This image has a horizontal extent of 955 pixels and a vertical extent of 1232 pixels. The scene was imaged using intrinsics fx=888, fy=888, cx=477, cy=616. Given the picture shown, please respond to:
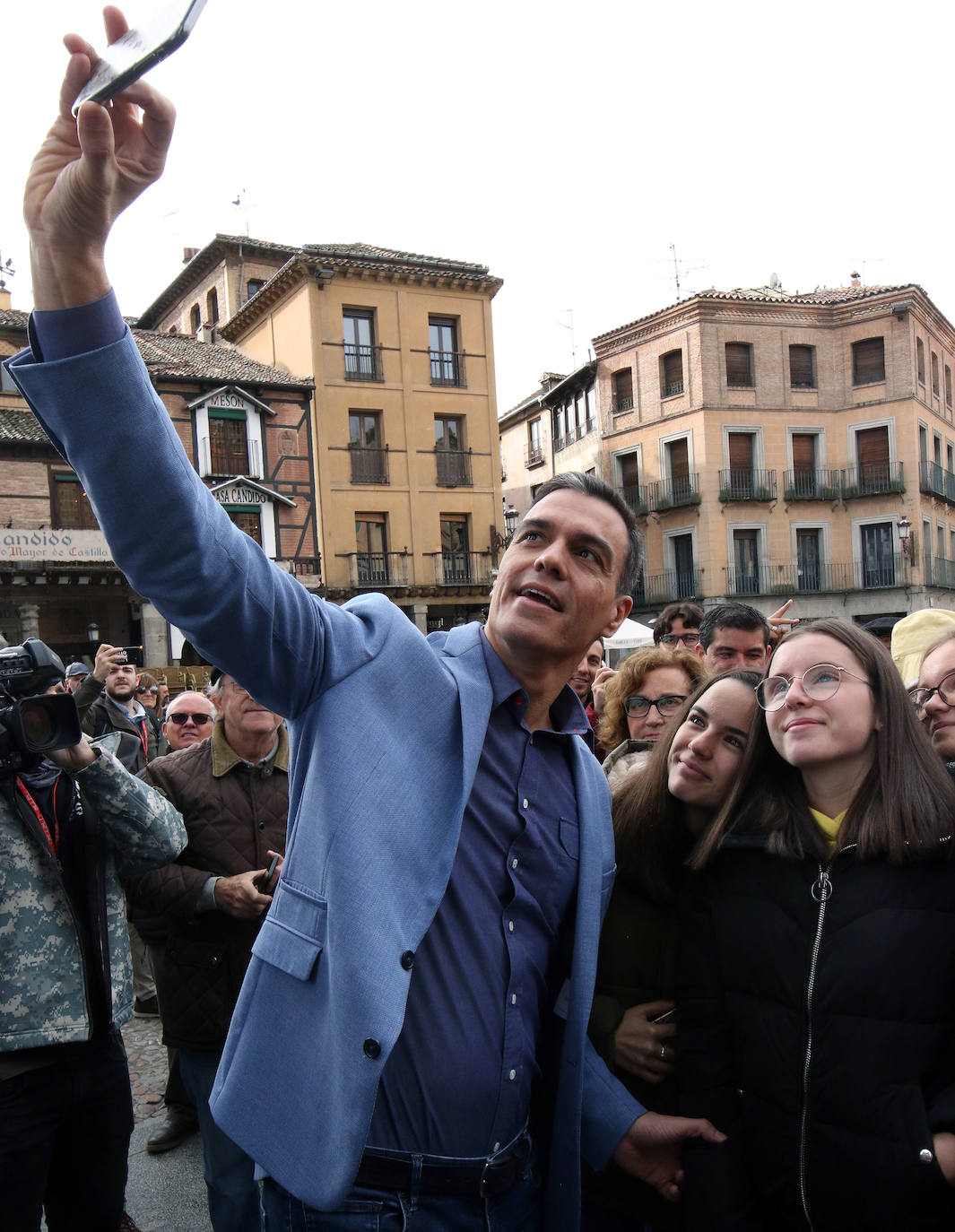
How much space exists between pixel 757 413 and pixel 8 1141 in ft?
97.3

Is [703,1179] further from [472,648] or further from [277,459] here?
[277,459]

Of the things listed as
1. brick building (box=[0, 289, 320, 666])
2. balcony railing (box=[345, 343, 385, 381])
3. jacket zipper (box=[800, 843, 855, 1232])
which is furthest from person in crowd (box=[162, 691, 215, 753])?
balcony railing (box=[345, 343, 385, 381])

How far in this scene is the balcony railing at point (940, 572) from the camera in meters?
28.8

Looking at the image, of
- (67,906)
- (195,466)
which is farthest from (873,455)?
(67,906)

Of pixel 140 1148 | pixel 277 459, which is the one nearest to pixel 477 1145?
pixel 140 1148

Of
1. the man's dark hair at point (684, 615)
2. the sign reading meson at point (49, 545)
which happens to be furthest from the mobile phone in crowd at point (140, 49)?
the sign reading meson at point (49, 545)

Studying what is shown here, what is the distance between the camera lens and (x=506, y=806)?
1799 mm

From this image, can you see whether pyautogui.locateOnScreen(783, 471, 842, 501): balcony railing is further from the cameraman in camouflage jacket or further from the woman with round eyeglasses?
the cameraman in camouflage jacket

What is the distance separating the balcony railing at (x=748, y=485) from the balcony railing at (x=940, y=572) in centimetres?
552

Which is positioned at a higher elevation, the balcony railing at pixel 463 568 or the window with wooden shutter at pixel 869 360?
the window with wooden shutter at pixel 869 360

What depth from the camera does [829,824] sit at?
81.4 inches

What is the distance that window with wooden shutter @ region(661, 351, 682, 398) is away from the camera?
29.2 m

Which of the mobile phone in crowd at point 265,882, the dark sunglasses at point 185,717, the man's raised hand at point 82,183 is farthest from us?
the dark sunglasses at point 185,717

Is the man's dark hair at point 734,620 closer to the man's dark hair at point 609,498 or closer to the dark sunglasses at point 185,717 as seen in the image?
the man's dark hair at point 609,498
